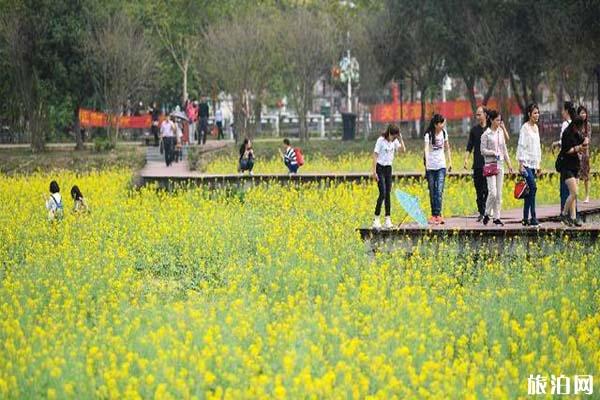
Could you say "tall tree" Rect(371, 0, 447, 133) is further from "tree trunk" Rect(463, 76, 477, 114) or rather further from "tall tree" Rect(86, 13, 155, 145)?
"tall tree" Rect(86, 13, 155, 145)

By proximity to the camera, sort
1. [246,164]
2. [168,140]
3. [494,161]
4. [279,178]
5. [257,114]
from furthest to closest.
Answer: [257,114] < [168,140] < [246,164] < [279,178] < [494,161]

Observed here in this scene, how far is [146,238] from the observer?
2019cm

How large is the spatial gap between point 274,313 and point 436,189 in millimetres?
5855

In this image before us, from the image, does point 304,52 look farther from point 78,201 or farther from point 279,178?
point 78,201

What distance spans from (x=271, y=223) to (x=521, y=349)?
9.54 metres

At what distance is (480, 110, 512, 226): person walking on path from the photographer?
1842 cm

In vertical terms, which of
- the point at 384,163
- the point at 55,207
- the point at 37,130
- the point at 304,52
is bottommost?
the point at 55,207

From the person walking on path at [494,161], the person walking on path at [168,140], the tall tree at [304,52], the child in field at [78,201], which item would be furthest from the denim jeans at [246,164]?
the tall tree at [304,52]

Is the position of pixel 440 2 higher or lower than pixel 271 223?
higher

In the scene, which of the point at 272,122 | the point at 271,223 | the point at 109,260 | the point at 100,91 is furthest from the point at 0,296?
the point at 272,122

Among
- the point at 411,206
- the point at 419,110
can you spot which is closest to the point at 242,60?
the point at 419,110

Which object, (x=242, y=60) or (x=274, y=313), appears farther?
(x=242, y=60)

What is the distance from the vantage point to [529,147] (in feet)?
59.7

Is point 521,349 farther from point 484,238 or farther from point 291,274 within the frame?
point 484,238
